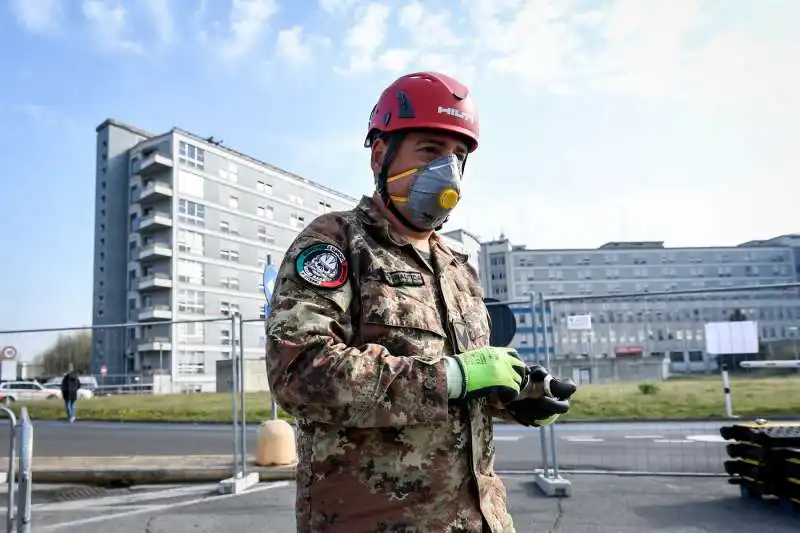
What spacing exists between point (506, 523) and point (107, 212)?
205 feet

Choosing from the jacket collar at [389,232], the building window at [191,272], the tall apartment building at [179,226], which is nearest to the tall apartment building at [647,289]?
the jacket collar at [389,232]

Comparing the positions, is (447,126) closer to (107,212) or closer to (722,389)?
(722,389)

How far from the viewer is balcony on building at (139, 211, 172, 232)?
51844mm

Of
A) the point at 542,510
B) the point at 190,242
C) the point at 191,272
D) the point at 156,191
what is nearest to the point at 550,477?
the point at 542,510

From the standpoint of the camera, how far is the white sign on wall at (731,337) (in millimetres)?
7445

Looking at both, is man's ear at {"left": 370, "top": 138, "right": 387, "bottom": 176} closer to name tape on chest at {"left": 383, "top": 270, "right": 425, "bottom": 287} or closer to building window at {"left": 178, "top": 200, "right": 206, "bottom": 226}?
name tape on chest at {"left": 383, "top": 270, "right": 425, "bottom": 287}

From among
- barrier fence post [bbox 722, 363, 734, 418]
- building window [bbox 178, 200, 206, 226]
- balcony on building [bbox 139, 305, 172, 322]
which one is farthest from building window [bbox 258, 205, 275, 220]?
barrier fence post [bbox 722, 363, 734, 418]

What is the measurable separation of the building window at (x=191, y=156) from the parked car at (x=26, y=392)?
42.1 m

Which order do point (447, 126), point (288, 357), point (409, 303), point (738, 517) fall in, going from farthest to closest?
point (738, 517)
point (447, 126)
point (409, 303)
point (288, 357)

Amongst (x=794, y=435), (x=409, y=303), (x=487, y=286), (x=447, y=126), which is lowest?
(x=794, y=435)

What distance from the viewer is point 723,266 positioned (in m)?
83.9

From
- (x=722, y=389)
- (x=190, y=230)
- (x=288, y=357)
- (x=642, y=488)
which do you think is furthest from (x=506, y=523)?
(x=190, y=230)

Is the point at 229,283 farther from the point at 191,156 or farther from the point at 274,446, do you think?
the point at 274,446

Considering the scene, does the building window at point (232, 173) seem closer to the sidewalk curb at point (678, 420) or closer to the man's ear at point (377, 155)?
the sidewalk curb at point (678, 420)
